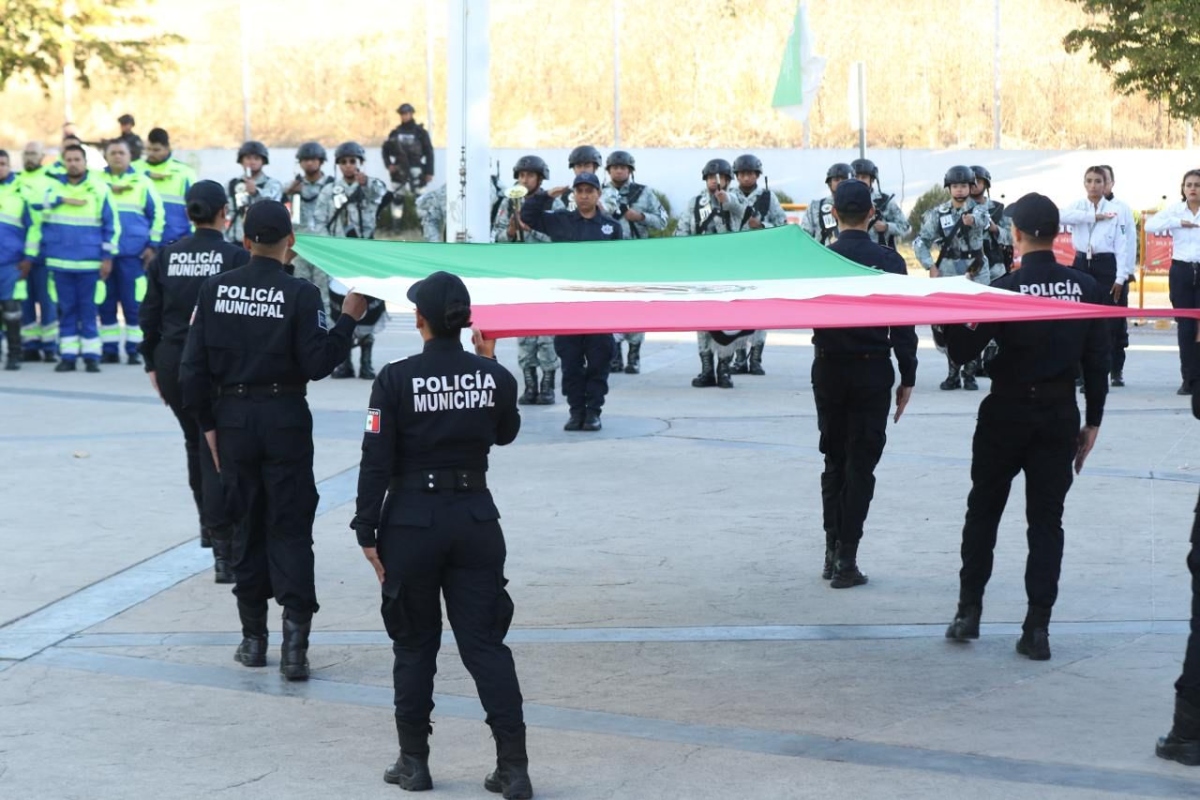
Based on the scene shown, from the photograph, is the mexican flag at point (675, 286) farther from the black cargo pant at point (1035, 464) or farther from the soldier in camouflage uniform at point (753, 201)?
the soldier in camouflage uniform at point (753, 201)

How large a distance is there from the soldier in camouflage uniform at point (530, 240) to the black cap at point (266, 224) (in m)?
6.88

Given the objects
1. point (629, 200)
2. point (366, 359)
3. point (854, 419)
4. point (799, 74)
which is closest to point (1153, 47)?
point (799, 74)

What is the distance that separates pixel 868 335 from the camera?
8.20m

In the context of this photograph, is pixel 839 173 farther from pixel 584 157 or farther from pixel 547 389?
pixel 547 389

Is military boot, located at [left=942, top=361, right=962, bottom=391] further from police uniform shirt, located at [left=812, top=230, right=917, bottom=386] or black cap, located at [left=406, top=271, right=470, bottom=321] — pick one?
black cap, located at [left=406, top=271, right=470, bottom=321]

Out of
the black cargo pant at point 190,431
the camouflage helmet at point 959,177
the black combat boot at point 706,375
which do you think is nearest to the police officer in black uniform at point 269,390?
the black cargo pant at point 190,431

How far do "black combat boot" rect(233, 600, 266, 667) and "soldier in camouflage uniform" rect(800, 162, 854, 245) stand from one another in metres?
9.12

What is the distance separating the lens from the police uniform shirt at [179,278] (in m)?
8.12

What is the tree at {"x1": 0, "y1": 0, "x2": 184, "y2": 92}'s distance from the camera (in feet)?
109

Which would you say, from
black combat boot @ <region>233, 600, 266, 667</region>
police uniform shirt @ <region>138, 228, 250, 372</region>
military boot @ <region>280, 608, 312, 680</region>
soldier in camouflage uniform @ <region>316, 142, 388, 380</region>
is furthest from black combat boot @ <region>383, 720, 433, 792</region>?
soldier in camouflage uniform @ <region>316, 142, 388, 380</region>

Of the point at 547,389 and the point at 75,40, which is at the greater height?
the point at 75,40

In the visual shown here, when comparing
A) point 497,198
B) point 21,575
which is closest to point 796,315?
point 21,575

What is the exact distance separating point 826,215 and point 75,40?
23.7 m

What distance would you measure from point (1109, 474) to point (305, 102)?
2693 centimetres
